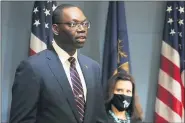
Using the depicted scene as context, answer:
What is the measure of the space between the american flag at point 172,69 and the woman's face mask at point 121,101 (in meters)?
1.21

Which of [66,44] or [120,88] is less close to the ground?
[66,44]

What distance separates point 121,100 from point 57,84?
1319mm

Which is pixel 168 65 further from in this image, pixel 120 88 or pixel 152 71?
pixel 120 88

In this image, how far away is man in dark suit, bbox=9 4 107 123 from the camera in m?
1.50

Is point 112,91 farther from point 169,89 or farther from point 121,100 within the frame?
point 169,89

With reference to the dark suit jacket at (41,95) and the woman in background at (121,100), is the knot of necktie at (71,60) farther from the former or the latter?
the woman in background at (121,100)

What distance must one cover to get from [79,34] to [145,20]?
Result: 2.67 m

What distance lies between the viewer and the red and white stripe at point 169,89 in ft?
12.6

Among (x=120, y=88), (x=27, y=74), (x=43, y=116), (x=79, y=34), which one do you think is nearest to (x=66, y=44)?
(x=79, y=34)

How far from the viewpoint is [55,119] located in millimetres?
1502

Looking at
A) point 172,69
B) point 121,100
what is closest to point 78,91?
point 121,100

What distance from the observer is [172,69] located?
3869mm

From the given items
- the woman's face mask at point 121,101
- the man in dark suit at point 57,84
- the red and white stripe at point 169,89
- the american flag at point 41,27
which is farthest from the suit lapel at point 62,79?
the red and white stripe at point 169,89

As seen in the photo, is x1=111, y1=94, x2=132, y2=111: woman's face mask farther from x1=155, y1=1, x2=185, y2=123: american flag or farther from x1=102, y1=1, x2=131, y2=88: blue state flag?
Answer: x1=155, y1=1, x2=185, y2=123: american flag
